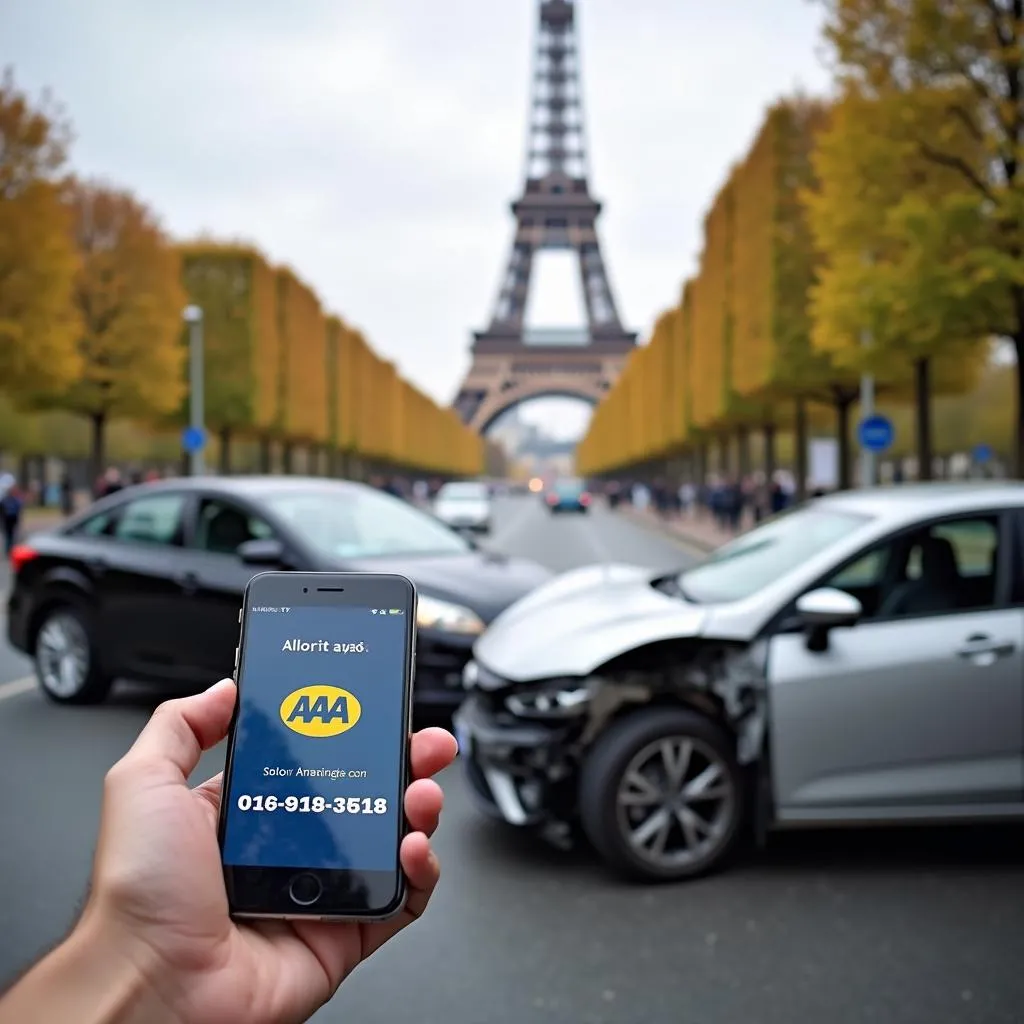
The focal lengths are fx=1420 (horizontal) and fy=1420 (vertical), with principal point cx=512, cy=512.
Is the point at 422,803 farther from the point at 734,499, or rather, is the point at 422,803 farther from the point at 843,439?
the point at 734,499

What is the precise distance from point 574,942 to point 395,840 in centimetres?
261

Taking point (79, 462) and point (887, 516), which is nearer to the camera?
point (887, 516)

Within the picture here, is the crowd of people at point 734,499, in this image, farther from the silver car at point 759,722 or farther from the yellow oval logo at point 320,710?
the yellow oval logo at point 320,710

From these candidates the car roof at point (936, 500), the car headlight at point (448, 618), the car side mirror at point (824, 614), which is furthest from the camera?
the car headlight at point (448, 618)

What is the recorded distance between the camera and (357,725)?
1896mm

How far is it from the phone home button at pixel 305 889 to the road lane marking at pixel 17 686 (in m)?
7.88

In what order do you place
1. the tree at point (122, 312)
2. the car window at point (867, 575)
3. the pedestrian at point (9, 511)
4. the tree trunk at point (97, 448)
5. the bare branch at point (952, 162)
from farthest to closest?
the tree at point (122, 312), the tree trunk at point (97, 448), the pedestrian at point (9, 511), the bare branch at point (952, 162), the car window at point (867, 575)

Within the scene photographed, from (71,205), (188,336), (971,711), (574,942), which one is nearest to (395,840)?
(574,942)

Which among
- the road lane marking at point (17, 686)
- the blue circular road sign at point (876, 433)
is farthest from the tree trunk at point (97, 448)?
the road lane marking at point (17, 686)

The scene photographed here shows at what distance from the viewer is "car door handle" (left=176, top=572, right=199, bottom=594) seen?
7.93 m

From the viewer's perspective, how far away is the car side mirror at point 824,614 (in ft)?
15.9

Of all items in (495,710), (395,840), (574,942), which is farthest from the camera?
(495,710)

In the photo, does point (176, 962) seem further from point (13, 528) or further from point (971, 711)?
point (13, 528)

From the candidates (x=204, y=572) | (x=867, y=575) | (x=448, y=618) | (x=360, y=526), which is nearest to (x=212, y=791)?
(x=867, y=575)
